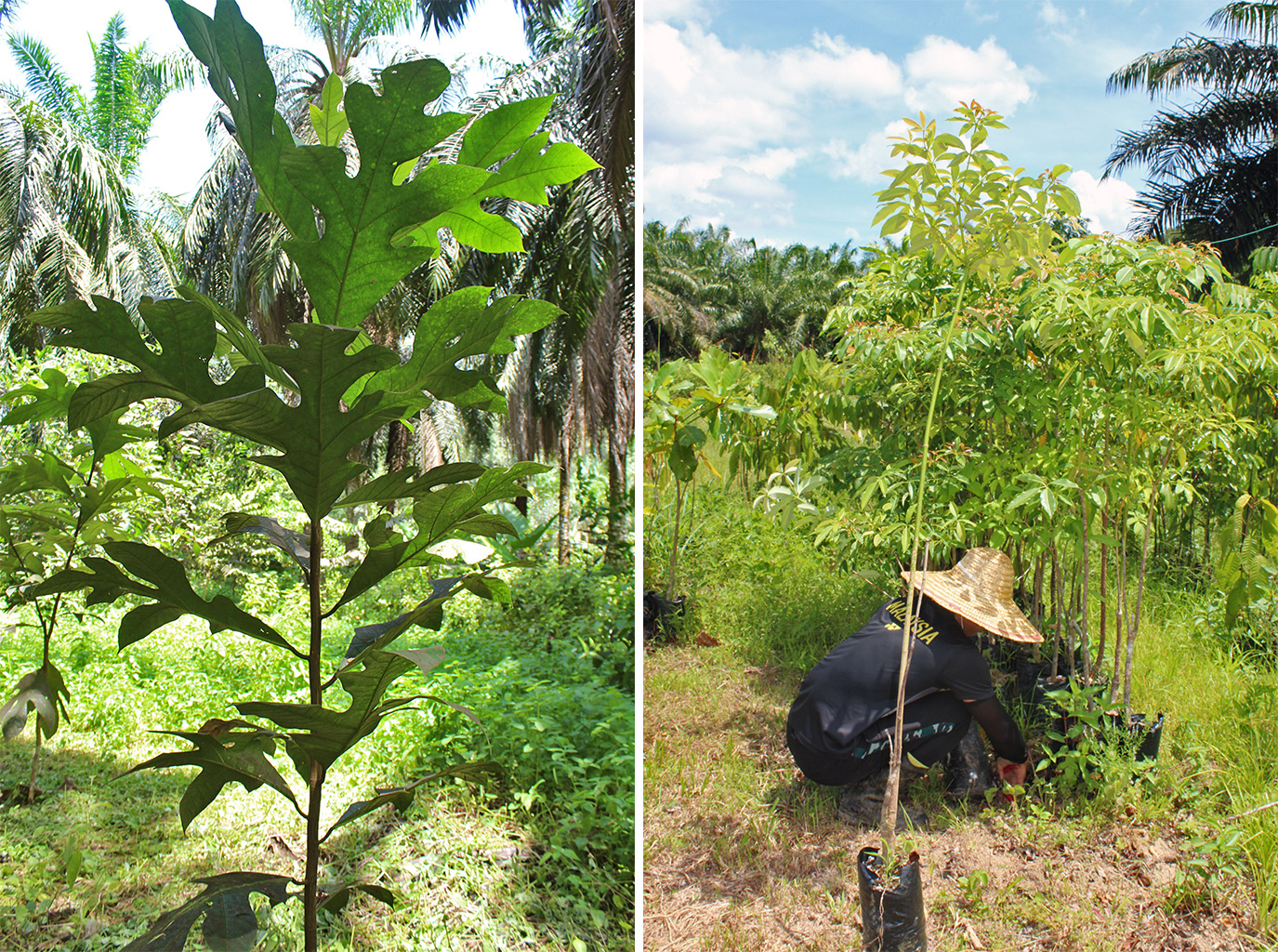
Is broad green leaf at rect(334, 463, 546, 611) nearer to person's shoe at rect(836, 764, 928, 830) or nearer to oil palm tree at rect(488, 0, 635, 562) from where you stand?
person's shoe at rect(836, 764, 928, 830)

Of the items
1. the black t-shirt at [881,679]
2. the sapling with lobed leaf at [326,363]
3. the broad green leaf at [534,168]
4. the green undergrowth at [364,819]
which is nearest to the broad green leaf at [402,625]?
the sapling with lobed leaf at [326,363]

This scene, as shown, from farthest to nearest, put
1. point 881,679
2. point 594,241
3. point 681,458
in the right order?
point 594,241, point 881,679, point 681,458

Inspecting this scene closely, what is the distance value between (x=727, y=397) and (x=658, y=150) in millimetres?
726

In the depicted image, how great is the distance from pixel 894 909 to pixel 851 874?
321mm

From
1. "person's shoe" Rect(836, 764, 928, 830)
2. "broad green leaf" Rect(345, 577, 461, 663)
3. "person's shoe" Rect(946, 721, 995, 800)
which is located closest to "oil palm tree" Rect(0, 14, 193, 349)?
"broad green leaf" Rect(345, 577, 461, 663)

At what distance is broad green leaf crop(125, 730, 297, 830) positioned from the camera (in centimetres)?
58

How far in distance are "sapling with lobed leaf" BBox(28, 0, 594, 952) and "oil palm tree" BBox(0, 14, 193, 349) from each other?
344 cm

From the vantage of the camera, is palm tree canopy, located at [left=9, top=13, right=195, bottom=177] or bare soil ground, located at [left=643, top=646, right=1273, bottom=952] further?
palm tree canopy, located at [left=9, top=13, right=195, bottom=177]

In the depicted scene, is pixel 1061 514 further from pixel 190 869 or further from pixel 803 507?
pixel 190 869

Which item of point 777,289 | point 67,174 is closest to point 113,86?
point 67,174

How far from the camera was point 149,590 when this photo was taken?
56cm

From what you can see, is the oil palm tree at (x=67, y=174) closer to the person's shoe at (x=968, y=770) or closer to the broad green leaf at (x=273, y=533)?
the broad green leaf at (x=273, y=533)

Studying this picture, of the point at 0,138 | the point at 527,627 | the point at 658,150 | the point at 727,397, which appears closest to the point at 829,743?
the point at 727,397

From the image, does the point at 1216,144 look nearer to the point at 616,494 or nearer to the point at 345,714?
the point at 616,494
